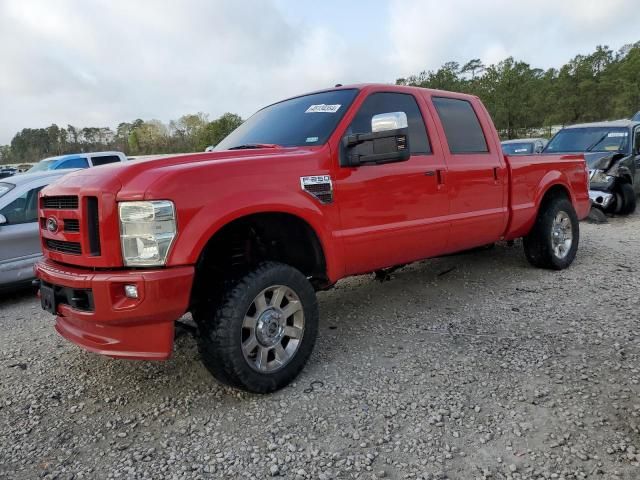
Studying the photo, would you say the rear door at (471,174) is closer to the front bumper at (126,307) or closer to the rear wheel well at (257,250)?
the rear wheel well at (257,250)

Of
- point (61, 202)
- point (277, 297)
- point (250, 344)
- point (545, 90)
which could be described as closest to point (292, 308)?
point (277, 297)

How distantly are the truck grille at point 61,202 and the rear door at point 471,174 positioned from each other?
279 cm

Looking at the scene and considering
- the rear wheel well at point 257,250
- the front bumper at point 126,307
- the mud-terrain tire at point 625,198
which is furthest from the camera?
the mud-terrain tire at point 625,198

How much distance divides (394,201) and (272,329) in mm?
1347

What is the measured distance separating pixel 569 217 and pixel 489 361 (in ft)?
10.1

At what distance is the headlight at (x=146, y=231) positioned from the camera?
2.50 metres

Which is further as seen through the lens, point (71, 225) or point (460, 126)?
point (460, 126)

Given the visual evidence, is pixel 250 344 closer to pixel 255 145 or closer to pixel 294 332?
pixel 294 332

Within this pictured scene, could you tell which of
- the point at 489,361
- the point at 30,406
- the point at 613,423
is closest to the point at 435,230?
the point at 489,361

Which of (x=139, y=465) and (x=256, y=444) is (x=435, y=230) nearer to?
(x=256, y=444)

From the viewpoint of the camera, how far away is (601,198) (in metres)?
8.73

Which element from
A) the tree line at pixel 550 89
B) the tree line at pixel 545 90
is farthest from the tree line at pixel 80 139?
the tree line at pixel 550 89

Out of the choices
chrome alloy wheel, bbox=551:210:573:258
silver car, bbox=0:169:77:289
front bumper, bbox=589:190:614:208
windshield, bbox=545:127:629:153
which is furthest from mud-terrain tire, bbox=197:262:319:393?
windshield, bbox=545:127:629:153

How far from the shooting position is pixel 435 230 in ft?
12.9
